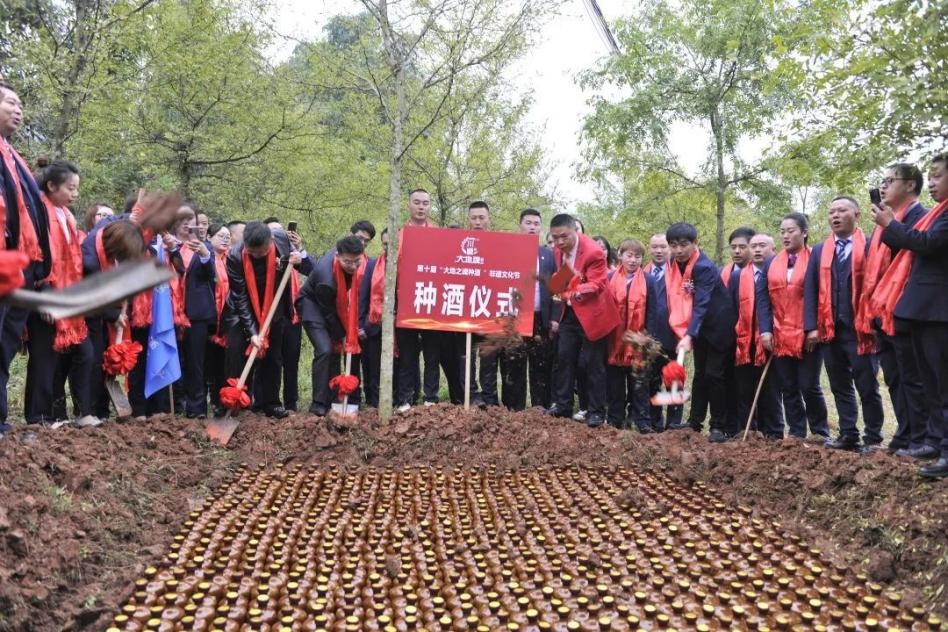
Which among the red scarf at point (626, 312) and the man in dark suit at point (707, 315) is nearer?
the man in dark suit at point (707, 315)

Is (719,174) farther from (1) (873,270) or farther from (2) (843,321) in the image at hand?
(1) (873,270)

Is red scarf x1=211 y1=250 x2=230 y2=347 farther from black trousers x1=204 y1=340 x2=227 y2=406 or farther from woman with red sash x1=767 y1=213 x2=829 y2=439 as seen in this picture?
woman with red sash x1=767 y1=213 x2=829 y2=439

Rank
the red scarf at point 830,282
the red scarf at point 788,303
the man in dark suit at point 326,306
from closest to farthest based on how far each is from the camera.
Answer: the red scarf at point 830,282 < the red scarf at point 788,303 < the man in dark suit at point 326,306

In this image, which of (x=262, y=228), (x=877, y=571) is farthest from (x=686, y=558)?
(x=262, y=228)

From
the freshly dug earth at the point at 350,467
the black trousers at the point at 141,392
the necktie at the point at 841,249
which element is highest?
the necktie at the point at 841,249

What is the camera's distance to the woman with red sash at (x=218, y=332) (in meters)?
6.42

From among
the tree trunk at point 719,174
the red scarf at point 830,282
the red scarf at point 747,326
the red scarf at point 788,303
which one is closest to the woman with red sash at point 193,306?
the red scarf at point 747,326

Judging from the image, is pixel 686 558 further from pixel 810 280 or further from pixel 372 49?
pixel 372 49

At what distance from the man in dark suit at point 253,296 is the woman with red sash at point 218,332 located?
0.09 m

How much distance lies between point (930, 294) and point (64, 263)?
5.35 m

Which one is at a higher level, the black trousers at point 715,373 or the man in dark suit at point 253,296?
the man in dark suit at point 253,296

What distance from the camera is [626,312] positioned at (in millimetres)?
6844

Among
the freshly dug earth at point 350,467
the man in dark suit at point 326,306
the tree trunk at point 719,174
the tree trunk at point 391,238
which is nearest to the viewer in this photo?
the freshly dug earth at point 350,467

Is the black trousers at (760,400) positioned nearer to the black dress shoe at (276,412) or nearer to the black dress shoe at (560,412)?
the black dress shoe at (560,412)
